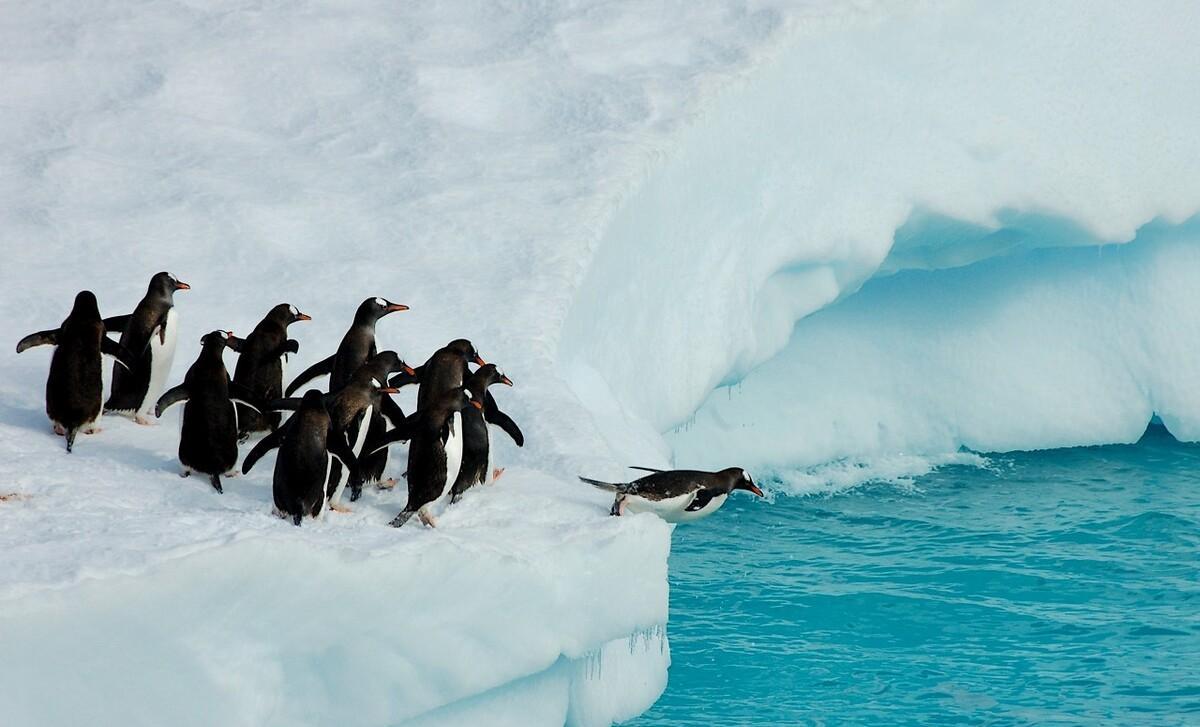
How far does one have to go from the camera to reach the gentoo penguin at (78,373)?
5238 millimetres

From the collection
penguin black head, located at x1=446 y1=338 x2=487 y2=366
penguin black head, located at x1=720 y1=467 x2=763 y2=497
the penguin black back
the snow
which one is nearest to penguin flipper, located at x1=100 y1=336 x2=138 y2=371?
the snow

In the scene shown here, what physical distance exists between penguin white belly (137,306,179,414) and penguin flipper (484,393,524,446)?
1317 millimetres

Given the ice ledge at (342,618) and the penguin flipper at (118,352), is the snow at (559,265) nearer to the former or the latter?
the ice ledge at (342,618)

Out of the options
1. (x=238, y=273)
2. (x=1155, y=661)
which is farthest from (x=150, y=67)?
(x=1155, y=661)

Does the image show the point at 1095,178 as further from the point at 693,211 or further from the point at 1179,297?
the point at 693,211

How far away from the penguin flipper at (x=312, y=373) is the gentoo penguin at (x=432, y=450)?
922 millimetres

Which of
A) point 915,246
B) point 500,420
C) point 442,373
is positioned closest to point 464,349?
point 442,373

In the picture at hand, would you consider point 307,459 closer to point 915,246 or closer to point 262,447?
point 262,447

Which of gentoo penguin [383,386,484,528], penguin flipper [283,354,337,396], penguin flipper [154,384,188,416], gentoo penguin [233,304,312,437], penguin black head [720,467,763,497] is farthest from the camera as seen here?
penguin flipper [283,354,337,396]

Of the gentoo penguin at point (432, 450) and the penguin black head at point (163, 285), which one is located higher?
the penguin black head at point (163, 285)

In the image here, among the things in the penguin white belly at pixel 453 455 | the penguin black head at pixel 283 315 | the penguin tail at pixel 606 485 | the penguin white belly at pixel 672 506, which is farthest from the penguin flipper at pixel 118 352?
the penguin white belly at pixel 672 506

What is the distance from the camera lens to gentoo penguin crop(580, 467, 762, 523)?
16.6 ft

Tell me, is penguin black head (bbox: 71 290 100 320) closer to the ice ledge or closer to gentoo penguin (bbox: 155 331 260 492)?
gentoo penguin (bbox: 155 331 260 492)

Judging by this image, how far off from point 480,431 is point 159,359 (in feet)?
4.78
